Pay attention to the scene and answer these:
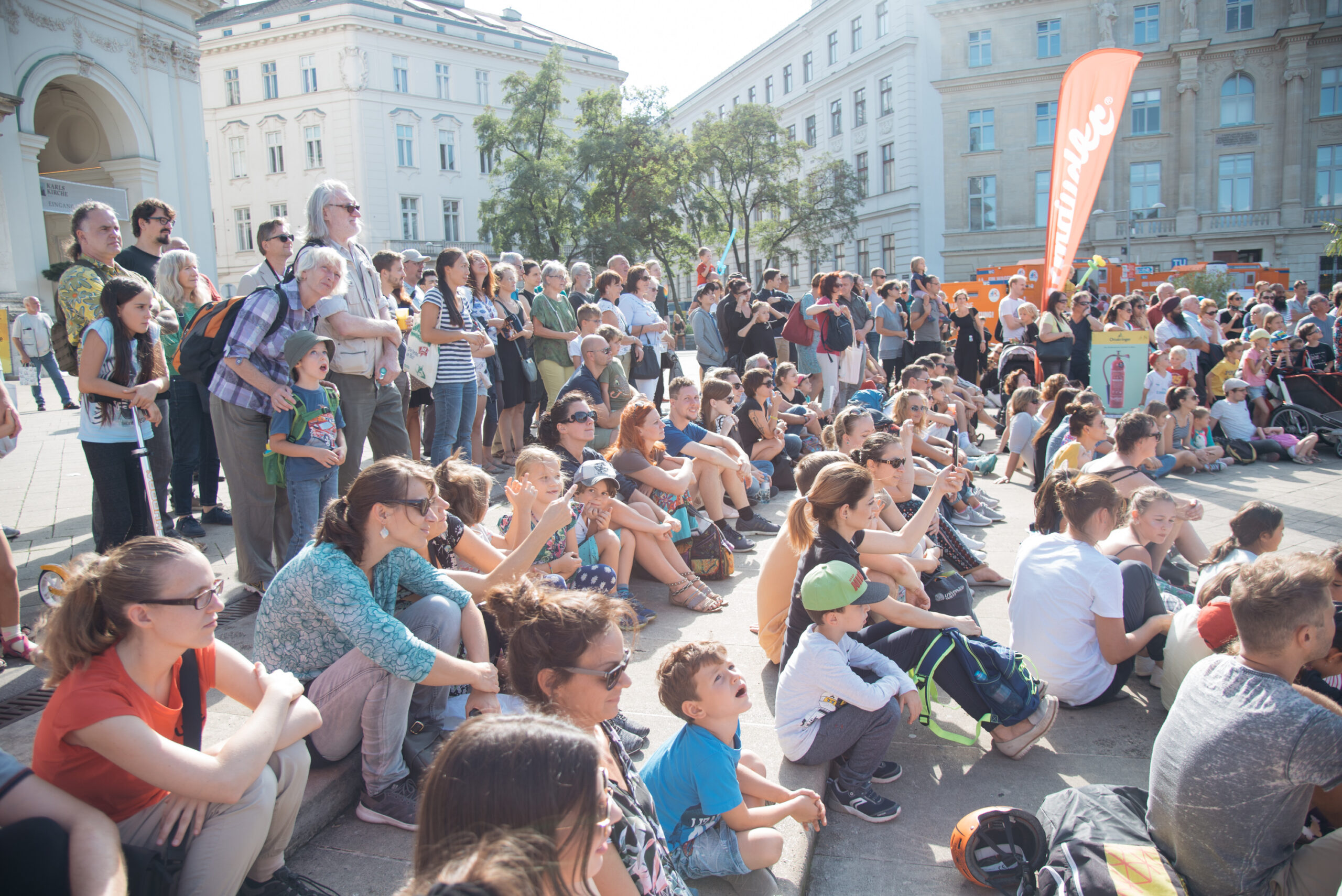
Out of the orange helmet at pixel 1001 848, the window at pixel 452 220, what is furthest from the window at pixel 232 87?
the orange helmet at pixel 1001 848

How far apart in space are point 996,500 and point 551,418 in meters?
4.56

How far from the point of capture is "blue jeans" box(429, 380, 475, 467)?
6242mm

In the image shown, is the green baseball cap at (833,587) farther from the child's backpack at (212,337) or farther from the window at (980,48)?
the window at (980,48)

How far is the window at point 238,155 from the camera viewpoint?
4641 cm

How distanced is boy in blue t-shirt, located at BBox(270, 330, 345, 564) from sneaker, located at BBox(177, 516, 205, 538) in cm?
169

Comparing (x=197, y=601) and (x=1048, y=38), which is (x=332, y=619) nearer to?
(x=197, y=601)

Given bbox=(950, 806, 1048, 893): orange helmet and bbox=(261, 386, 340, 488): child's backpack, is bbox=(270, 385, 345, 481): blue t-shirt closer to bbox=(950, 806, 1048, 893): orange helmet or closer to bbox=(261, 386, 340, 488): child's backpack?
bbox=(261, 386, 340, 488): child's backpack

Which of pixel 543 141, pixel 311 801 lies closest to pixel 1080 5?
pixel 543 141

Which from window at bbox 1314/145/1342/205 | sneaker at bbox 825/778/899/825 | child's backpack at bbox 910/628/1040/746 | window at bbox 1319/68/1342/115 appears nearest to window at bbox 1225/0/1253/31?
window at bbox 1319/68/1342/115

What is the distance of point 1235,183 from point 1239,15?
24.8 feet

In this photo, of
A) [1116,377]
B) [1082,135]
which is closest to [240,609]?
[1116,377]

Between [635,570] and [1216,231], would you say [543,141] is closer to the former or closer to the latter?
[1216,231]

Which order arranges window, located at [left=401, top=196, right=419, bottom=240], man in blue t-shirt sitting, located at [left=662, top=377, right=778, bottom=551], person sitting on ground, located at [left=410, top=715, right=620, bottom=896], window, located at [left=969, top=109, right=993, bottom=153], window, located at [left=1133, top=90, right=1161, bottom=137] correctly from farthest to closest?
window, located at [left=401, top=196, right=419, bottom=240] → window, located at [left=969, top=109, right=993, bottom=153] → window, located at [left=1133, top=90, right=1161, bottom=137] → man in blue t-shirt sitting, located at [left=662, top=377, right=778, bottom=551] → person sitting on ground, located at [left=410, top=715, right=620, bottom=896]

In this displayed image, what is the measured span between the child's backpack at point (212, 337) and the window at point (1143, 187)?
4184 cm
